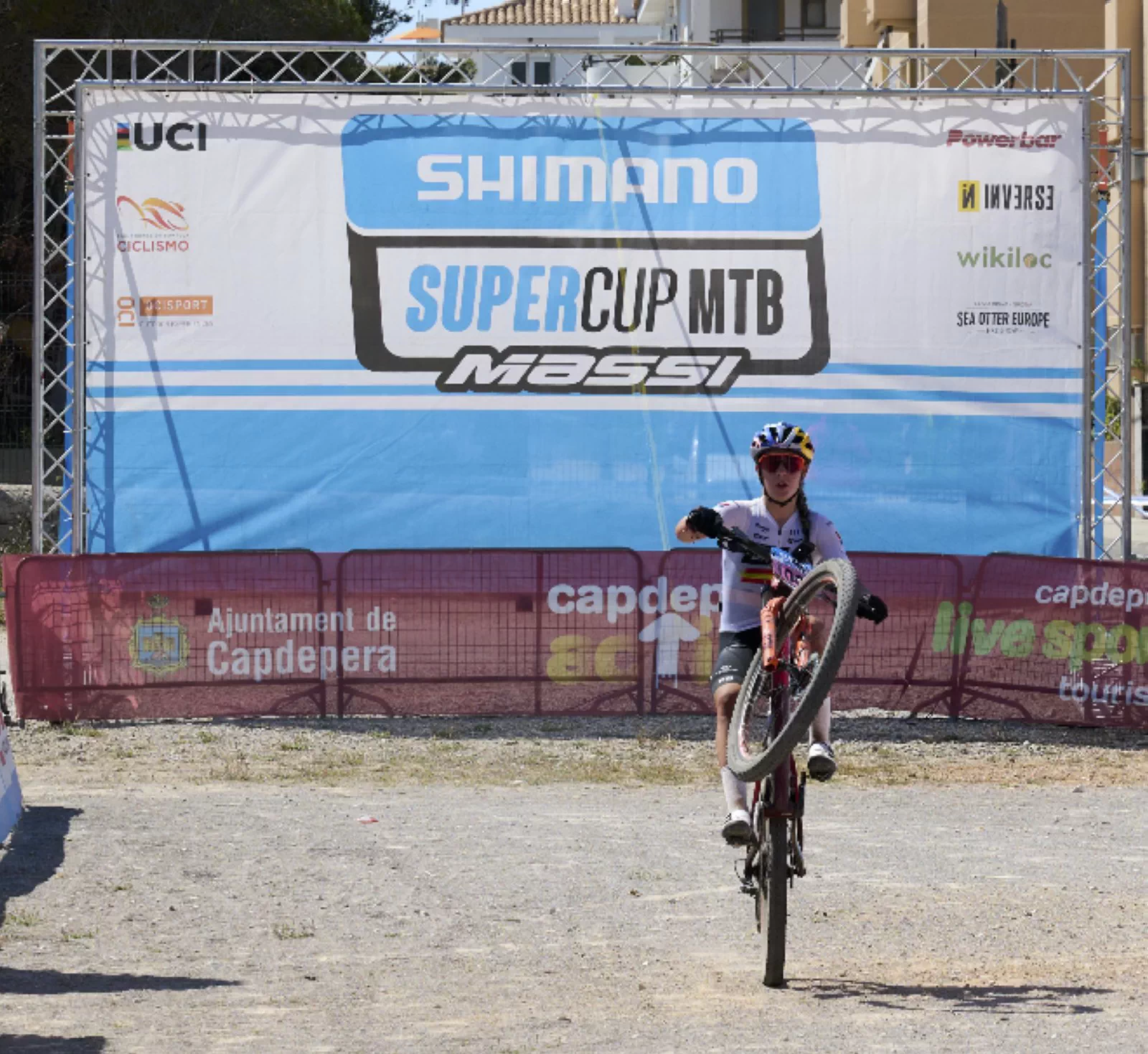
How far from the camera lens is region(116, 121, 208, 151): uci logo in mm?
15570

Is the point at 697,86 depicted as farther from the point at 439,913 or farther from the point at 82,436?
the point at 439,913

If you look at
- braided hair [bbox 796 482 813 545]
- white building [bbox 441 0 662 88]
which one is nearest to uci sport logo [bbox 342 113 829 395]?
braided hair [bbox 796 482 813 545]

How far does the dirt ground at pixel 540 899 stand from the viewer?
6824 mm

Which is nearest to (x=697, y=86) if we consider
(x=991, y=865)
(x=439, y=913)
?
(x=991, y=865)

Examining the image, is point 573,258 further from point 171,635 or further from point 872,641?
point 171,635

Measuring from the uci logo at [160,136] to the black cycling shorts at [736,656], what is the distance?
360 inches

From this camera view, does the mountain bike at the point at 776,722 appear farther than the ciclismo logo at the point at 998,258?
No

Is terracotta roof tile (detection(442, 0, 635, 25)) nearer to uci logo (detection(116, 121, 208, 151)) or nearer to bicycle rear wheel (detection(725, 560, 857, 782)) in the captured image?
uci logo (detection(116, 121, 208, 151))

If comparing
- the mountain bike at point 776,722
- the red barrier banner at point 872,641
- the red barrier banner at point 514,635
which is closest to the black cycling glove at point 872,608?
the mountain bike at point 776,722

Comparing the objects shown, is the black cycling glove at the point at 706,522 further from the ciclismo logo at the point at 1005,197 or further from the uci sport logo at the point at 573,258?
the ciclismo logo at the point at 1005,197

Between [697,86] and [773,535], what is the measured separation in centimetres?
846

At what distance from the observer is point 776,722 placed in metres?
7.27

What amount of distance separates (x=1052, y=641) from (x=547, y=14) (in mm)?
90752

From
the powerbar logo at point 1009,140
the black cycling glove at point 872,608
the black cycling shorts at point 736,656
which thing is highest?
the powerbar logo at point 1009,140
